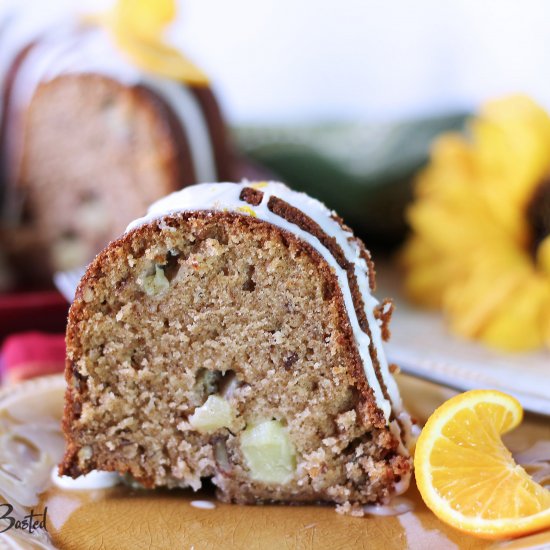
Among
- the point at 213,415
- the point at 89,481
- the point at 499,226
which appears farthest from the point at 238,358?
the point at 499,226

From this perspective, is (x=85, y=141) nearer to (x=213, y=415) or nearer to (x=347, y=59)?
(x=213, y=415)

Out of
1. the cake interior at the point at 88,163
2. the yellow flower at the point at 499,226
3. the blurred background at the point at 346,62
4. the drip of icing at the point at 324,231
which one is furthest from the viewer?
the blurred background at the point at 346,62

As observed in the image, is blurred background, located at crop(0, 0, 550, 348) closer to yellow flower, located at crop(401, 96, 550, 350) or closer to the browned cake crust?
yellow flower, located at crop(401, 96, 550, 350)

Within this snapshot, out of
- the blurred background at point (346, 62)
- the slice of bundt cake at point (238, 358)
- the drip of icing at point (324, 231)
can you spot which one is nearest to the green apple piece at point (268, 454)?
the slice of bundt cake at point (238, 358)

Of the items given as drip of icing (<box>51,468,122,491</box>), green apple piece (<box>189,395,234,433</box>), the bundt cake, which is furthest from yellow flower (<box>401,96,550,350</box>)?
drip of icing (<box>51,468,122,491</box>)

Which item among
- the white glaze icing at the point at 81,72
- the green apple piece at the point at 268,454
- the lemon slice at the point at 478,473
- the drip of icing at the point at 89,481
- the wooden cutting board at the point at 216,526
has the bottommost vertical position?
the drip of icing at the point at 89,481

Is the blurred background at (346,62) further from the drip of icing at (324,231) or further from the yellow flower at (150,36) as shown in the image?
the drip of icing at (324,231)

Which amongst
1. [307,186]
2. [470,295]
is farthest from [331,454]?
[307,186]
